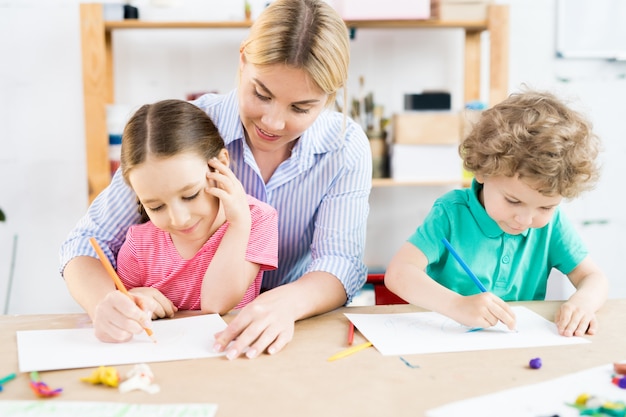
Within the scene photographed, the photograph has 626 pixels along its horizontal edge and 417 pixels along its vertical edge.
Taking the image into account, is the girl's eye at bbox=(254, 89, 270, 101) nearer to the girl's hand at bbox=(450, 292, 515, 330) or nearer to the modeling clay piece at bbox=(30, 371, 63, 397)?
the girl's hand at bbox=(450, 292, 515, 330)

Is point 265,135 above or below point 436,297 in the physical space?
above

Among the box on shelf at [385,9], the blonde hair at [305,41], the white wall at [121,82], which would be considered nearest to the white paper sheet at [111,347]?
the blonde hair at [305,41]

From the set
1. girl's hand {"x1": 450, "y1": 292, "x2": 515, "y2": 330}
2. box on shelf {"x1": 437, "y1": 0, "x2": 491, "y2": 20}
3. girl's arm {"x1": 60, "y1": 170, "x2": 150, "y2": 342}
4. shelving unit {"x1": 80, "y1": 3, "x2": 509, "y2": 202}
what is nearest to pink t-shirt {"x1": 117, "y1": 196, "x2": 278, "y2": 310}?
girl's arm {"x1": 60, "y1": 170, "x2": 150, "y2": 342}

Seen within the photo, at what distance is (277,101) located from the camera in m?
1.18

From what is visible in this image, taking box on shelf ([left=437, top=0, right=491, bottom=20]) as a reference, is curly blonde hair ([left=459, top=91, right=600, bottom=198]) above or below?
below

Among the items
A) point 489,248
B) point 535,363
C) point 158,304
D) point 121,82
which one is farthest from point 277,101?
point 121,82

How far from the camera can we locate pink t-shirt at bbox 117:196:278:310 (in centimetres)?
127

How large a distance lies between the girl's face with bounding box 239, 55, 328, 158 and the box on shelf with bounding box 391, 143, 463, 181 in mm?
1199

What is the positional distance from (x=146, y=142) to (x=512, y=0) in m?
2.03

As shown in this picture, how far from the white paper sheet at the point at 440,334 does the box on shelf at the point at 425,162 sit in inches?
52.7

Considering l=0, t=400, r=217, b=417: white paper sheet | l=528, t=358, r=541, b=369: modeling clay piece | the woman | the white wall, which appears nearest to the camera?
l=0, t=400, r=217, b=417: white paper sheet

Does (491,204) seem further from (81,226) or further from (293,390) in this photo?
(81,226)

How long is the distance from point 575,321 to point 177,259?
72 cm

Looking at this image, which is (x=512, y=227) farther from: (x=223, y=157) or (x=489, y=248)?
(x=223, y=157)
